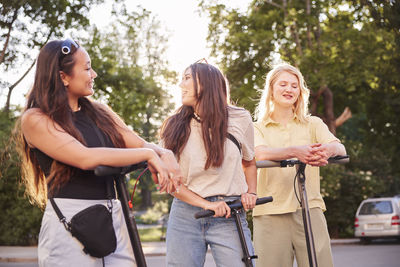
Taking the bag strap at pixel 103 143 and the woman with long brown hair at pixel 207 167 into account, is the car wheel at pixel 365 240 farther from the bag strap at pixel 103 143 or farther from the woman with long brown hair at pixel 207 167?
the bag strap at pixel 103 143

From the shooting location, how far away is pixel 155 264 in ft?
44.9

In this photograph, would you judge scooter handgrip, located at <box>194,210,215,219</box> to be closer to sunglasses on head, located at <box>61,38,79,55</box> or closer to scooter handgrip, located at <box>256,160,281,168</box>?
scooter handgrip, located at <box>256,160,281,168</box>

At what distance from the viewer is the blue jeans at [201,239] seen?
3238 mm

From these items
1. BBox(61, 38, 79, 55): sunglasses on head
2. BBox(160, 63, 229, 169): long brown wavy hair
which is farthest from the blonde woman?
BBox(61, 38, 79, 55): sunglasses on head

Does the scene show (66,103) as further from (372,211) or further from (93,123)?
(372,211)

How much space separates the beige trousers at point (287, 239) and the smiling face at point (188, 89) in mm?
996

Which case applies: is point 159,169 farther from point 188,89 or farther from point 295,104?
point 295,104

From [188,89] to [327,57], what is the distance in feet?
67.1

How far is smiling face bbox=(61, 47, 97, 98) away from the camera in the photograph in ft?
8.74

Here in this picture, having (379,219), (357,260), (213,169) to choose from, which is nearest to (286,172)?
(213,169)

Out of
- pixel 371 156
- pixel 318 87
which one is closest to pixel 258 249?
pixel 318 87

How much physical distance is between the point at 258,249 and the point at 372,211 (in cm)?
1800

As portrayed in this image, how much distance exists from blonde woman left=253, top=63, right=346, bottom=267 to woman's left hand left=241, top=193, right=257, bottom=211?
0.41 meters

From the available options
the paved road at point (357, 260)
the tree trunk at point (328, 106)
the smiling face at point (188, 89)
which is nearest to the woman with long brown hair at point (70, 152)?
the smiling face at point (188, 89)
